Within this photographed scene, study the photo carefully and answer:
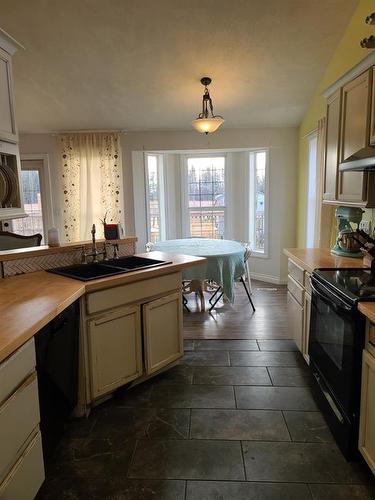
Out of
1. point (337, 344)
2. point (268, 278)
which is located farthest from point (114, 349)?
point (268, 278)

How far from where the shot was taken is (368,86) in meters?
2.32

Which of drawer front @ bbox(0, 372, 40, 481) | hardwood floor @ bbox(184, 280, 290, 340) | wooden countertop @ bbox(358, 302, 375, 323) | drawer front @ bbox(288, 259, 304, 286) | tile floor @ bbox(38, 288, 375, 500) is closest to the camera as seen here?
drawer front @ bbox(0, 372, 40, 481)

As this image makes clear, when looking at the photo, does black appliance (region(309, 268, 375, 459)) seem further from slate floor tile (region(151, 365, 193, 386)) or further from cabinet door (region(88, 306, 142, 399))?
cabinet door (region(88, 306, 142, 399))

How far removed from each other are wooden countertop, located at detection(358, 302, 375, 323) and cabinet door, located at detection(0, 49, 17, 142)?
7.24 feet

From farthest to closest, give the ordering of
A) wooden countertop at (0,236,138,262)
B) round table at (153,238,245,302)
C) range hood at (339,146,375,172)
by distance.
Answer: round table at (153,238,245,302), wooden countertop at (0,236,138,262), range hood at (339,146,375,172)

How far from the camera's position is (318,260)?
2816 mm

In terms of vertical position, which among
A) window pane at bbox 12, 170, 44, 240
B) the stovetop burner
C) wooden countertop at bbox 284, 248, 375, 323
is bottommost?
the stovetop burner

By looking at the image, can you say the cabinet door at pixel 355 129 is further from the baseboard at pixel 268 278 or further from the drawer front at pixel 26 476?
the baseboard at pixel 268 278

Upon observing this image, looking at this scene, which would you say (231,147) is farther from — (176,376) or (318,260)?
(176,376)

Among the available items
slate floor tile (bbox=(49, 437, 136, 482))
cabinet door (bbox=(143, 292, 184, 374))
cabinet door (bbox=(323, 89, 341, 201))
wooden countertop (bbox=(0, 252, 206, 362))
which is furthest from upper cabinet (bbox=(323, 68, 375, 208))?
slate floor tile (bbox=(49, 437, 136, 482))

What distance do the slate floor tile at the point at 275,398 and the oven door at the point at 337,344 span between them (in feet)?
0.75

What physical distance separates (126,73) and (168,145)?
1456 mm

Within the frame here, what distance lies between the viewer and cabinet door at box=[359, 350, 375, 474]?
1.64 meters

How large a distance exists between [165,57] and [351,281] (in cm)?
284
